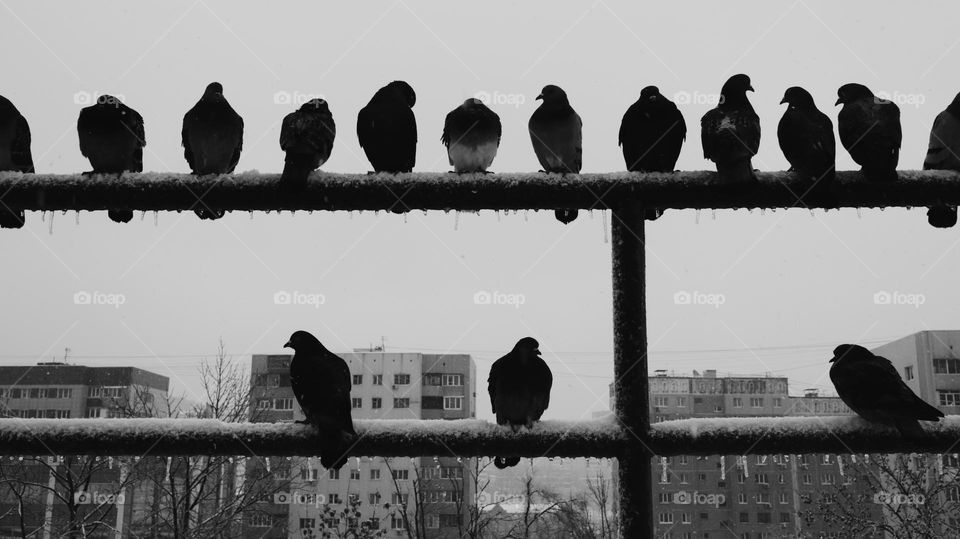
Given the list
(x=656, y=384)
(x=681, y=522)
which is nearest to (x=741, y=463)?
(x=681, y=522)

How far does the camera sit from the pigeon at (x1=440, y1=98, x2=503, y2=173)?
5.07 meters

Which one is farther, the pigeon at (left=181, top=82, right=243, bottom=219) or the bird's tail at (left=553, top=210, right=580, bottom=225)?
the pigeon at (left=181, top=82, right=243, bottom=219)

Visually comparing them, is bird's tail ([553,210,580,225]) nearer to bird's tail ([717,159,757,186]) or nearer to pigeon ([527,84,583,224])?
bird's tail ([717,159,757,186])

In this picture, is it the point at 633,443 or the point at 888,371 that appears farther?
the point at 888,371

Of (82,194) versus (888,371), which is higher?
(82,194)

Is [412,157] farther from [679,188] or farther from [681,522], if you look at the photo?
[681,522]

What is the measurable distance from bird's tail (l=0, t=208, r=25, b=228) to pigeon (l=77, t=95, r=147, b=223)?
6.53ft

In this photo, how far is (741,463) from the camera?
64.6 meters

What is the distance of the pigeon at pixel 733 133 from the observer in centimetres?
232

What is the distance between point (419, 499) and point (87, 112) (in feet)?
20.5

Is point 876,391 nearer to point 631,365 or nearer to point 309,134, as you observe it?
point 631,365

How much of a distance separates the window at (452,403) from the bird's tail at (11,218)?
184ft

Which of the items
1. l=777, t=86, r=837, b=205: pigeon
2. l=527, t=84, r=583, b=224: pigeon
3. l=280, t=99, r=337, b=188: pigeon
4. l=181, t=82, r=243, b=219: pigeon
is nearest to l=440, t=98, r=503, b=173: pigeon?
l=527, t=84, r=583, b=224: pigeon

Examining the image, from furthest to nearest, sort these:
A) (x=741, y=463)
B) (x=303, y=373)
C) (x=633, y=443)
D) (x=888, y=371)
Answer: (x=741, y=463)
(x=303, y=373)
(x=888, y=371)
(x=633, y=443)
